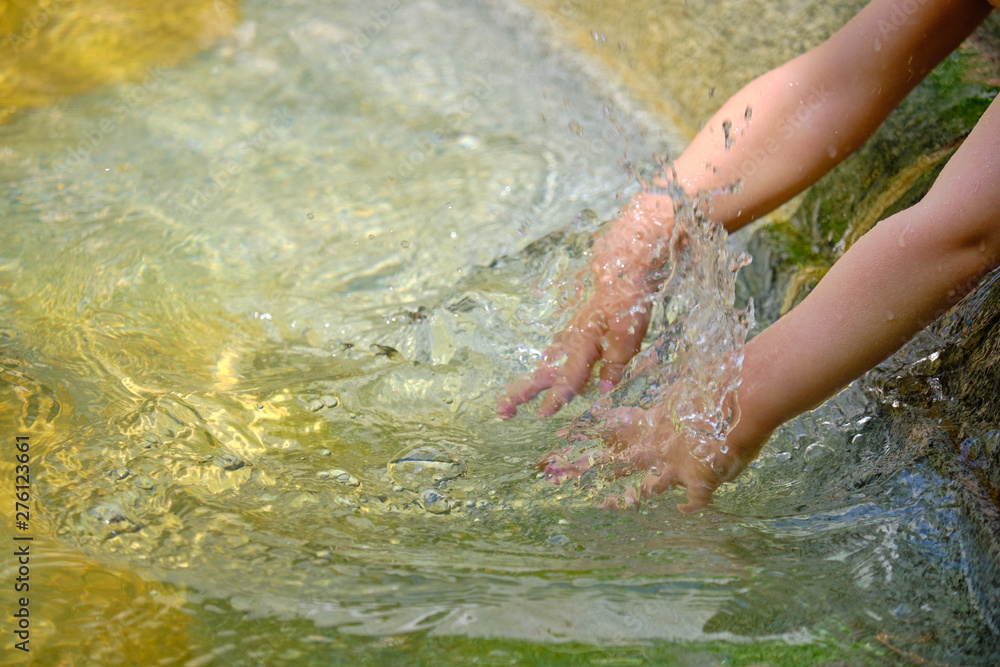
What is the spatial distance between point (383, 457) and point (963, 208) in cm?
85

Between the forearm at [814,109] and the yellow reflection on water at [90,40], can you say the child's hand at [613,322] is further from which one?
the yellow reflection on water at [90,40]

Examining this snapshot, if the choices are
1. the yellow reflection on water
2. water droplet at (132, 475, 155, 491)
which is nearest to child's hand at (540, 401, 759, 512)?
water droplet at (132, 475, 155, 491)

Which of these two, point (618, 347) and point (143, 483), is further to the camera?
point (618, 347)

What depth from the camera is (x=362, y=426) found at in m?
1.41

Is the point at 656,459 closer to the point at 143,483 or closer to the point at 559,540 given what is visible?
the point at 559,540

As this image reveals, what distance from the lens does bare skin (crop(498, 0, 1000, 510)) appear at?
106 cm

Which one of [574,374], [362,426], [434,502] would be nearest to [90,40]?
[362,426]

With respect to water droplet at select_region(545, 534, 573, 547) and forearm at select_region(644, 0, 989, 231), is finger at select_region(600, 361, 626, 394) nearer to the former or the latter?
forearm at select_region(644, 0, 989, 231)

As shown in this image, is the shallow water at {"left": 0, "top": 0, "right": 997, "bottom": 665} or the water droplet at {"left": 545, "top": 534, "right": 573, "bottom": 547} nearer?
the shallow water at {"left": 0, "top": 0, "right": 997, "bottom": 665}

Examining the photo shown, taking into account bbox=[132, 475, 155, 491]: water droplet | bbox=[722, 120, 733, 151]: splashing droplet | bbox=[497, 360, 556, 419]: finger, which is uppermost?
bbox=[722, 120, 733, 151]: splashing droplet

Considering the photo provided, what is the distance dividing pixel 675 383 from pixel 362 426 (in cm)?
51

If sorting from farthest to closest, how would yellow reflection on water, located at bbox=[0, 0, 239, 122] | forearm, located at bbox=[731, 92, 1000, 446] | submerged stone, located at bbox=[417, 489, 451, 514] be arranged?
yellow reflection on water, located at bbox=[0, 0, 239, 122] < submerged stone, located at bbox=[417, 489, 451, 514] < forearm, located at bbox=[731, 92, 1000, 446]

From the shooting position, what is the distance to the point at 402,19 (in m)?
2.97

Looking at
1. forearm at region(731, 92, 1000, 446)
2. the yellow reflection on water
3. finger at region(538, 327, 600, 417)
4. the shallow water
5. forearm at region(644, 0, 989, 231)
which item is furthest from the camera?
the yellow reflection on water
